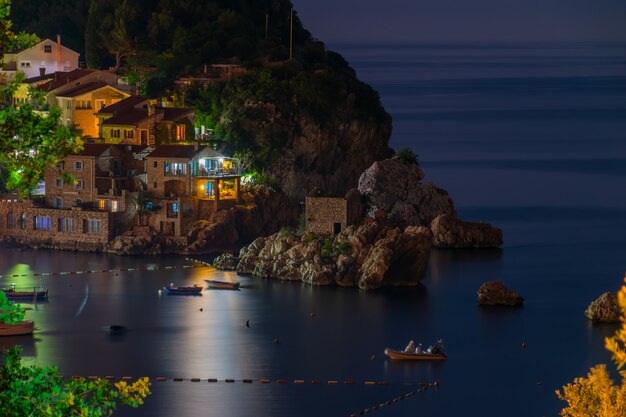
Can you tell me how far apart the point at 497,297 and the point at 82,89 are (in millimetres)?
18137

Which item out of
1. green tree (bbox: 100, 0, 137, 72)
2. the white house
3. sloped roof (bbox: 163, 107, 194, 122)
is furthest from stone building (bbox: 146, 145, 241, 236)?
the white house

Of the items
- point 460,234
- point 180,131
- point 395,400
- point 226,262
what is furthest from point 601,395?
point 180,131

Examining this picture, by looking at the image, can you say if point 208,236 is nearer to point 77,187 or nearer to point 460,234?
point 77,187

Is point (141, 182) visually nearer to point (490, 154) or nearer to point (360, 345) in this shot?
point (360, 345)

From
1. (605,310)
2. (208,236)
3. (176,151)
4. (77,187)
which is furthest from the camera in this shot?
(77,187)

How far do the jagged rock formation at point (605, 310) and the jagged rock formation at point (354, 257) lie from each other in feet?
13.1

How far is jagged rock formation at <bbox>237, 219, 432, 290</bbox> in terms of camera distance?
3778 cm

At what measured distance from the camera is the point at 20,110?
11516 millimetres

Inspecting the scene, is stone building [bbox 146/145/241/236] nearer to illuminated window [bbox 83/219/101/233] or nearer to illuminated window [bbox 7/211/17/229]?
illuminated window [bbox 83/219/101/233]

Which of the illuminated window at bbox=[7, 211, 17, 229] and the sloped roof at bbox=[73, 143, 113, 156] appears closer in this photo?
the sloped roof at bbox=[73, 143, 113, 156]

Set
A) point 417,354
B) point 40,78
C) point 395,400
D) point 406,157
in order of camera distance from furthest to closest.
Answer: point 40,78, point 406,157, point 417,354, point 395,400

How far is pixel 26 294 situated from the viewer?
38062mm

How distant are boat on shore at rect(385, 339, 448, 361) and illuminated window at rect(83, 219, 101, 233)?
15.1 m

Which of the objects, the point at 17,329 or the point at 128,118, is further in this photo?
the point at 128,118
